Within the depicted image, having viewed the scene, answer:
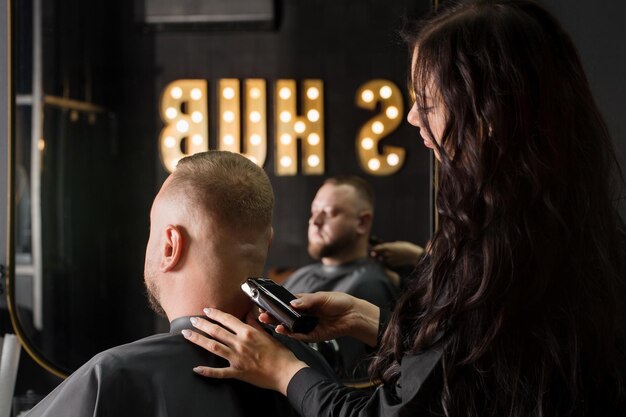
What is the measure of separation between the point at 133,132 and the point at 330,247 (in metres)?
0.63

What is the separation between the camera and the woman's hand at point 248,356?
1.30 meters

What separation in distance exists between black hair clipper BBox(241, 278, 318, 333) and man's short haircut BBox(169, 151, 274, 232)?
0.13m

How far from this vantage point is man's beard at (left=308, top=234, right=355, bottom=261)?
203cm

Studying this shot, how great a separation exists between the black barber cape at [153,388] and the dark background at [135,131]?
0.68 m

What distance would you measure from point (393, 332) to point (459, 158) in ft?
1.06

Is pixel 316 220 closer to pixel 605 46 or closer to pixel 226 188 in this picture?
pixel 226 188

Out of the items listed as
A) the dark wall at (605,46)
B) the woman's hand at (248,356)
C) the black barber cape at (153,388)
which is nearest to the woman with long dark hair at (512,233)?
the woman's hand at (248,356)

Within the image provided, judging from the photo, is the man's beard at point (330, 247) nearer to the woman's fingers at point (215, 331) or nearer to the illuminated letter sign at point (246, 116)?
the illuminated letter sign at point (246, 116)

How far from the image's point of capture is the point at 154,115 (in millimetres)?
2070

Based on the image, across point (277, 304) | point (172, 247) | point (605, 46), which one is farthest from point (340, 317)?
point (605, 46)

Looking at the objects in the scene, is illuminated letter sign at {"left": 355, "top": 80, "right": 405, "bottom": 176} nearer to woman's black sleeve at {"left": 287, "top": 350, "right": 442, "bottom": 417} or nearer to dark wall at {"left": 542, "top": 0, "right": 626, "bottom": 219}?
dark wall at {"left": 542, "top": 0, "right": 626, "bottom": 219}

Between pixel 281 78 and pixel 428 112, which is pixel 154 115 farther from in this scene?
pixel 428 112

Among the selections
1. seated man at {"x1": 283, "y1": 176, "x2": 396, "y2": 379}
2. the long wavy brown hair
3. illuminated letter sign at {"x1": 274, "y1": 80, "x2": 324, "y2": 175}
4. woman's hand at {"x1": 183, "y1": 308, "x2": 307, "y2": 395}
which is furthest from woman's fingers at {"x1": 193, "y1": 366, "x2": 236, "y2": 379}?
illuminated letter sign at {"x1": 274, "y1": 80, "x2": 324, "y2": 175}

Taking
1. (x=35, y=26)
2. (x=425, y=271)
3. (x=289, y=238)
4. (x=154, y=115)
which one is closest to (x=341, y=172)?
(x=289, y=238)
